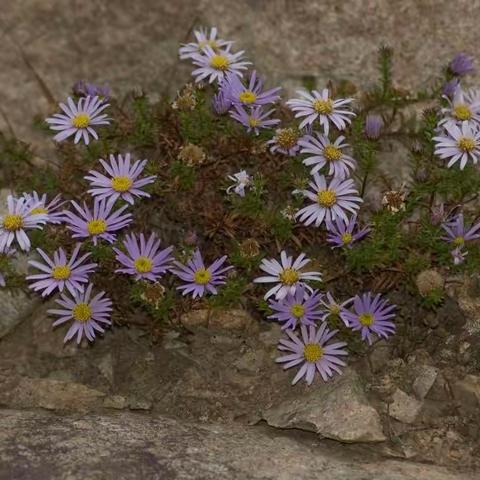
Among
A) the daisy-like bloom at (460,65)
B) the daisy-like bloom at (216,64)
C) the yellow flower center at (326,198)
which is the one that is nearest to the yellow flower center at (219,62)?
the daisy-like bloom at (216,64)

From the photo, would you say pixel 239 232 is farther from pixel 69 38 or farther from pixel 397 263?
pixel 69 38

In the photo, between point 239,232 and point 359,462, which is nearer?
point 359,462

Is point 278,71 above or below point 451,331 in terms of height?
above

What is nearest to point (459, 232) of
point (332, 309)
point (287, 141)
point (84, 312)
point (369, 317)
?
point (369, 317)

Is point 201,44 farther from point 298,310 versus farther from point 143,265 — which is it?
point 298,310

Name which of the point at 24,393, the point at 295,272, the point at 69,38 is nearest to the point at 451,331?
the point at 295,272

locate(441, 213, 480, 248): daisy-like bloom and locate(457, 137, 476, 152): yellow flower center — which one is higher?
locate(457, 137, 476, 152): yellow flower center

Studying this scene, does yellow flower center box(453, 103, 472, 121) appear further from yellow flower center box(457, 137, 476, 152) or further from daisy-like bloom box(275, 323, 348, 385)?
daisy-like bloom box(275, 323, 348, 385)

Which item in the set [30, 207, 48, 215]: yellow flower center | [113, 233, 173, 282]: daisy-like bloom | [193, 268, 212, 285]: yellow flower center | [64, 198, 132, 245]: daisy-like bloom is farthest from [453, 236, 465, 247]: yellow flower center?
[30, 207, 48, 215]: yellow flower center
